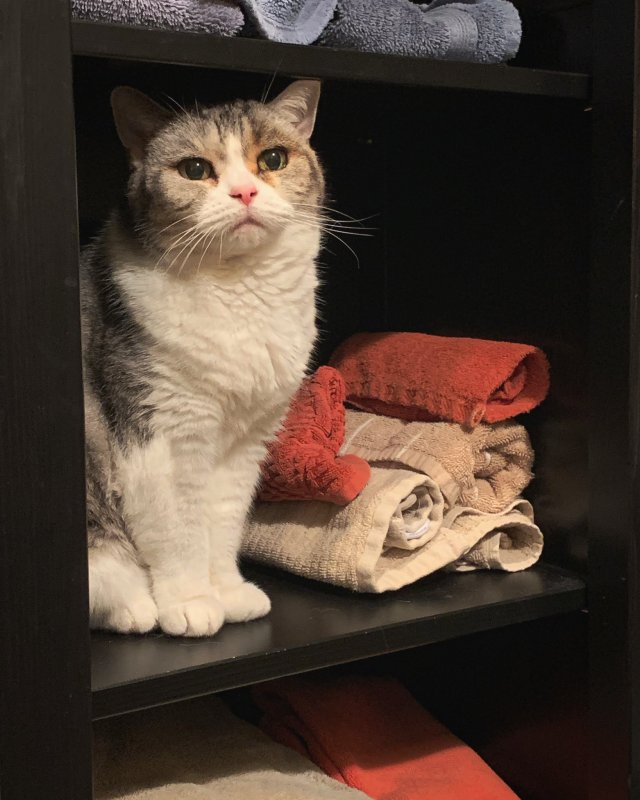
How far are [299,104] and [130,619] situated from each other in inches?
22.0

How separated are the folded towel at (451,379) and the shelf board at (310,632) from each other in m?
0.19

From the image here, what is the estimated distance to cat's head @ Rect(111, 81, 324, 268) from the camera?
0.91 meters

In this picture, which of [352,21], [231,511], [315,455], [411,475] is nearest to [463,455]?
[411,475]

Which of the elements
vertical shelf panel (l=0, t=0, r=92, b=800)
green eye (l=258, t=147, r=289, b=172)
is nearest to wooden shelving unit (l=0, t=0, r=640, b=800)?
vertical shelf panel (l=0, t=0, r=92, b=800)

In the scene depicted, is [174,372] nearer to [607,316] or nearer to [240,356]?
[240,356]

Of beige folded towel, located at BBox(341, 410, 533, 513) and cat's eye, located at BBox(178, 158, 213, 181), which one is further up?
cat's eye, located at BBox(178, 158, 213, 181)

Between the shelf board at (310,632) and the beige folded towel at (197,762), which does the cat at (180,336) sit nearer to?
the shelf board at (310,632)

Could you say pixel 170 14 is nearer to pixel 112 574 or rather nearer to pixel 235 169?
pixel 235 169

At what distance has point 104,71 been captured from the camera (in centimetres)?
103

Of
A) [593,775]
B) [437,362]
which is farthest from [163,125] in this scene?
[593,775]

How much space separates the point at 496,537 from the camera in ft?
3.54

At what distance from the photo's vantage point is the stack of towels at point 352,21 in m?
0.76

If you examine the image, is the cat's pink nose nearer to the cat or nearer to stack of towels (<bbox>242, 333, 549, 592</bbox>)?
the cat

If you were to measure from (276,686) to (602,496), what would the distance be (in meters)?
0.49
